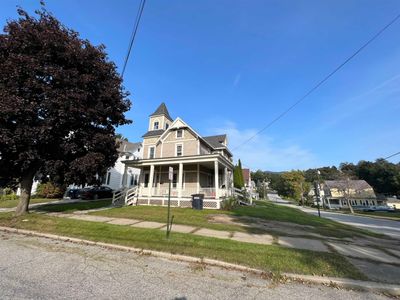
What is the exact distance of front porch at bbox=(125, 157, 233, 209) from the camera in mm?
18781

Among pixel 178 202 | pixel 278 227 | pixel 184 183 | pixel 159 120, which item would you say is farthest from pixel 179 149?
pixel 278 227

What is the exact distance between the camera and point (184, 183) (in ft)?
76.2

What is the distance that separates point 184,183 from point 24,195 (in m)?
13.5

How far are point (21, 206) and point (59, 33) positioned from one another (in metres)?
9.70

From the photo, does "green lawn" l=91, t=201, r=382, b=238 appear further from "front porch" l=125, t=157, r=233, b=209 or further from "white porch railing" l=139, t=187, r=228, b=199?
"white porch railing" l=139, t=187, r=228, b=199

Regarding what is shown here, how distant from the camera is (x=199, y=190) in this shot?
2027 centimetres

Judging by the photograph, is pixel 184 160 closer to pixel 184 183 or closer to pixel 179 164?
pixel 179 164

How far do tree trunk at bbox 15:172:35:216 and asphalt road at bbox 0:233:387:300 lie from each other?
7812mm

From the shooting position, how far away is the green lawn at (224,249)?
529 cm

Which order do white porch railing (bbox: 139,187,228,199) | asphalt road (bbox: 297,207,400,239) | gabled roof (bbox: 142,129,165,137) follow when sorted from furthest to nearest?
1. gabled roof (bbox: 142,129,165,137)
2. white porch railing (bbox: 139,187,228,199)
3. asphalt road (bbox: 297,207,400,239)

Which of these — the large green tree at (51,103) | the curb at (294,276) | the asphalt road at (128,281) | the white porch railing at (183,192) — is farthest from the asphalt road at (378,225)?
the large green tree at (51,103)

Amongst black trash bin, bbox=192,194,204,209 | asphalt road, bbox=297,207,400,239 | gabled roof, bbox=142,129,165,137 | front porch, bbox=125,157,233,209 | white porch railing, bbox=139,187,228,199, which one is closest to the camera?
asphalt road, bbox=297,207,400,239

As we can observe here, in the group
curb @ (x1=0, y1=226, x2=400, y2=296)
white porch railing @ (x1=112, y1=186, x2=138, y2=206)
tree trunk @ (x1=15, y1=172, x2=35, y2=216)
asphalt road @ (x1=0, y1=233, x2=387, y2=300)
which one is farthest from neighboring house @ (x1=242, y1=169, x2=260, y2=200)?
asphalt road @ (x1=0, y1=233, x2=387, y2=300)

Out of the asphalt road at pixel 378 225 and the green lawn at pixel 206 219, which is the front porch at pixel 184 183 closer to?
the green lawn at pixel 206 219
